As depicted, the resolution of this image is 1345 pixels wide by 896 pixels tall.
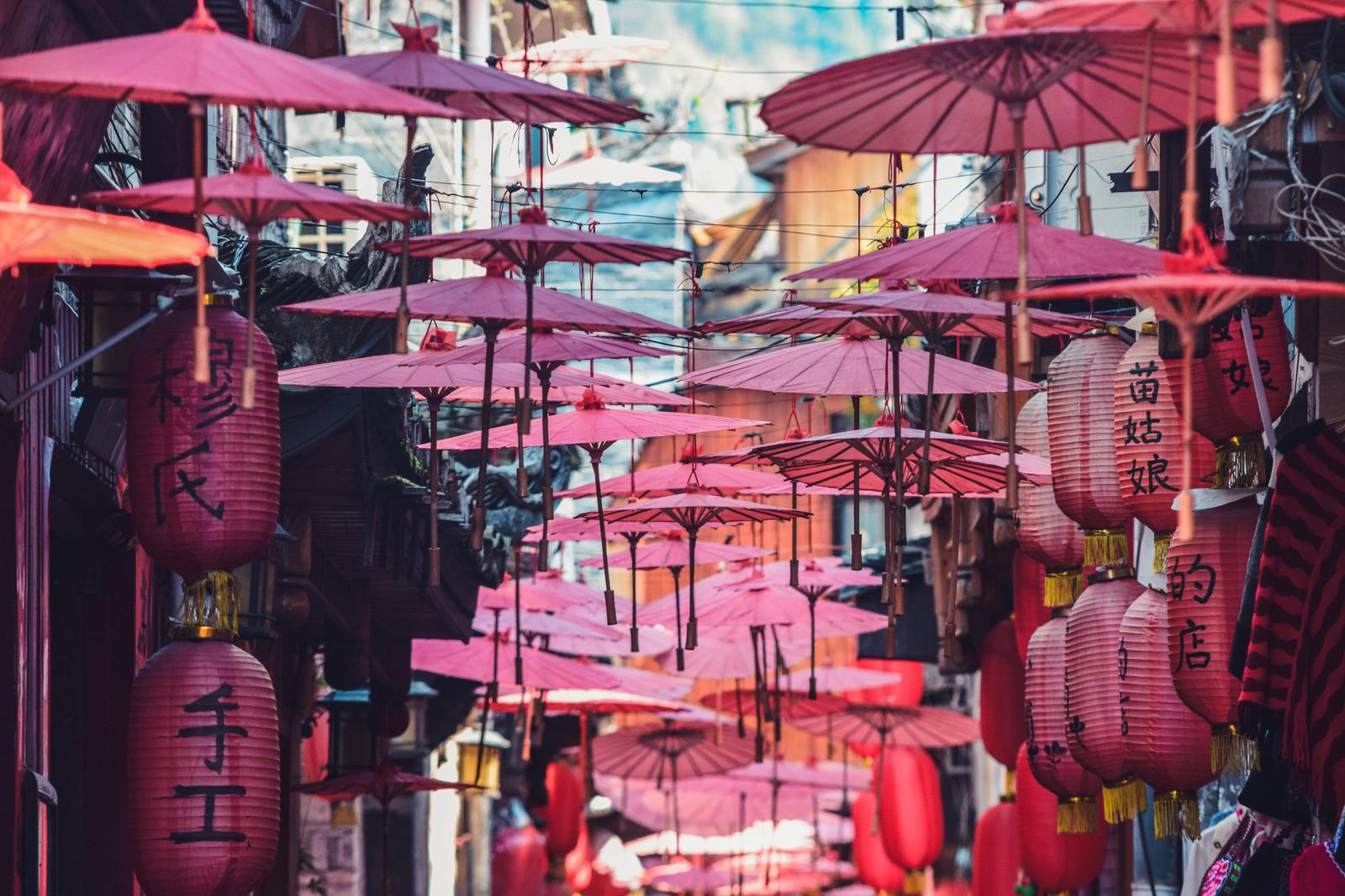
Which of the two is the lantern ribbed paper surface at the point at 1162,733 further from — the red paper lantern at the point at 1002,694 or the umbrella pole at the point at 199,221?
the red paper lantern at the point at 1002,694

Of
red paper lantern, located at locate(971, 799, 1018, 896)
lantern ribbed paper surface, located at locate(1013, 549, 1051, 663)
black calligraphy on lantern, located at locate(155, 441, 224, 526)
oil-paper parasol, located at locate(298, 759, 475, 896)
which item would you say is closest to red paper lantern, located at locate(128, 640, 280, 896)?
black calligraphy on lantern, located at locate(155, 441, 224, 526)

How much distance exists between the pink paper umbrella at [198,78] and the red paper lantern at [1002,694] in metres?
13.3

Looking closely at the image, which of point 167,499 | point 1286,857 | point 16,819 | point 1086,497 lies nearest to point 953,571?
point 1086,497

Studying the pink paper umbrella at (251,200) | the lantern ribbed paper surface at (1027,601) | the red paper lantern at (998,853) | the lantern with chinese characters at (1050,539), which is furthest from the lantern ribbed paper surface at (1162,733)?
the red paper lantern at (998,853)

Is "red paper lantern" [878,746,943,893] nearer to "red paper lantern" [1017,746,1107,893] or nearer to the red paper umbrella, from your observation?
"red paper lantern" [1017,746,1107,893]

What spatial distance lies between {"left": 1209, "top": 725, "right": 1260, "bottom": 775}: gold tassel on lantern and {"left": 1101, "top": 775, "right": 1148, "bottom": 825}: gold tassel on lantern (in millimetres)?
1257

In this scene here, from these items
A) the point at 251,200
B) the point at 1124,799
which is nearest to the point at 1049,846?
the point at 1124,799

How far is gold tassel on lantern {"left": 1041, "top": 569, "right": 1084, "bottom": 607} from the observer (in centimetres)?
1288

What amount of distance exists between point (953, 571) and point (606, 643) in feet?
32.7

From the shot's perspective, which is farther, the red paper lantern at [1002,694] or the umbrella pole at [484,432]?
the red paper lantern at [1002,694]

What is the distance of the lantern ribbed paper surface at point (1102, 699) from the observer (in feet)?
35.4

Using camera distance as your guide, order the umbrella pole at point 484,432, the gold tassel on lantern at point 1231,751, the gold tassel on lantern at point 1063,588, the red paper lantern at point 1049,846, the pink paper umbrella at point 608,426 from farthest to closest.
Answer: the red paper lantern at point 1049,846 < the gold tassel on lantern at point 1063,588 < the pink paper umbrella at point 608,426 < the umbrella pole at point 484,432 < the gold tassel on lantern at point 1231,751

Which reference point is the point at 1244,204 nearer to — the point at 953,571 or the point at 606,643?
the point at 953,571

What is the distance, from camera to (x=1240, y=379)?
9.44m
